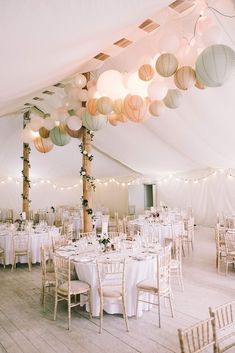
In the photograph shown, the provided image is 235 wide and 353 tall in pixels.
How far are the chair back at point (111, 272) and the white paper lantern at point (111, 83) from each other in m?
2.85

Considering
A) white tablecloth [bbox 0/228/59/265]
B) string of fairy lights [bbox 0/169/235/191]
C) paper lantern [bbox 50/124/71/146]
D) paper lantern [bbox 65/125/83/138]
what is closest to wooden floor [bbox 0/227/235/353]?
white tablecloth [bbox 0/228/59/265]

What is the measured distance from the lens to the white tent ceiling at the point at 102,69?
259cm

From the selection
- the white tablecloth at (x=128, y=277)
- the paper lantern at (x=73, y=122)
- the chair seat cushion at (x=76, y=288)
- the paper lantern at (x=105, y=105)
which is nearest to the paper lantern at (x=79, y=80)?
the paper lantern at (x=73, y=122)

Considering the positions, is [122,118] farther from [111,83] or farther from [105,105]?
[111,83]

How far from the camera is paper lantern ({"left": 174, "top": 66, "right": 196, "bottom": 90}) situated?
4910 mm

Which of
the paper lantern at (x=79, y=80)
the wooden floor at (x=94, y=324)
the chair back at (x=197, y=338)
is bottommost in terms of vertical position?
the wooden floor at (x=94, y=324)

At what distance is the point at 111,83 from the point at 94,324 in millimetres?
3820

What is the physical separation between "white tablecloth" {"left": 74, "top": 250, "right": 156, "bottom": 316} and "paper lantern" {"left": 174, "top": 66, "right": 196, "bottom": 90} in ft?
9.26

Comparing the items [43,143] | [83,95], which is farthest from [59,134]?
[83,95]

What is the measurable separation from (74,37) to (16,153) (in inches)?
461

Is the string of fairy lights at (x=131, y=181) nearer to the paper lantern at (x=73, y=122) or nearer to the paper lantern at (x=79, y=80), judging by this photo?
the paper lantern at (x=73, y=122)

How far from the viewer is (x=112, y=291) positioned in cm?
461

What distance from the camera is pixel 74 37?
3.20 metres

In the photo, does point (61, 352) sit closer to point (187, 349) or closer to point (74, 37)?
point (187, 349)
